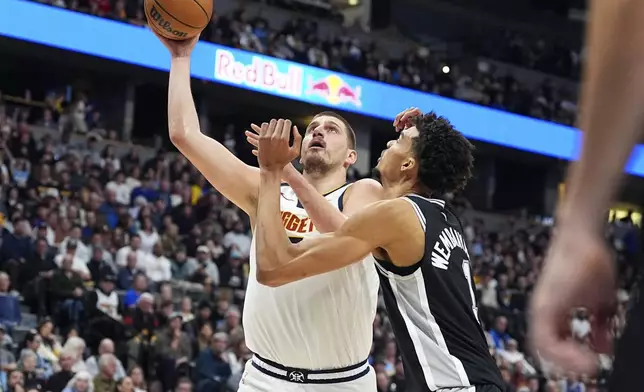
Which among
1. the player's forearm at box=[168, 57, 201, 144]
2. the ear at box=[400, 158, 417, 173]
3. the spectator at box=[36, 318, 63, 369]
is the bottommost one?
the spectator at box=[36, 318, 63, 369]

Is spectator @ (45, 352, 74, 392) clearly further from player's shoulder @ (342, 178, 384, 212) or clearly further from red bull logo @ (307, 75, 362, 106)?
red bull logo @ (307, 75, 362, 106)

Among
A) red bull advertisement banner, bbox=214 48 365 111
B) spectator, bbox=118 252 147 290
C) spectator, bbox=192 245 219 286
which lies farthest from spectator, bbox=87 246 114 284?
red bull advertisement banner, bbox=214 48 365 111

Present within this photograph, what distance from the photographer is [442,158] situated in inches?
162

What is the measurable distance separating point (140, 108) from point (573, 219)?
20.0m

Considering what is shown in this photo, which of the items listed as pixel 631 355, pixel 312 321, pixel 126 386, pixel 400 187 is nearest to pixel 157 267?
pixel 126 386

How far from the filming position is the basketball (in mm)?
4789

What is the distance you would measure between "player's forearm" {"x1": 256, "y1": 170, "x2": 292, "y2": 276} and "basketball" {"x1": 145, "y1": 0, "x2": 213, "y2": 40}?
123cm

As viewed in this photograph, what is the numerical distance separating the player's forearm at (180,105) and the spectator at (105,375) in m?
5.28

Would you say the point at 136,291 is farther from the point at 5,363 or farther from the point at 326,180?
the point at 326,180

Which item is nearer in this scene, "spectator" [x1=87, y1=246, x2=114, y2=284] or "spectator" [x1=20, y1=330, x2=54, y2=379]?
"spectator" [x1=20, y1=330, x2=54, y2=379]

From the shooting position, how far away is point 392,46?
23.7 metres

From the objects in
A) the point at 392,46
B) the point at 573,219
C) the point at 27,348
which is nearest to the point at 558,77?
the point at 392,46

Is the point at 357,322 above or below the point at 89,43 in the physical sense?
below

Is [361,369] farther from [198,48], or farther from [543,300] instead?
[198,48]
